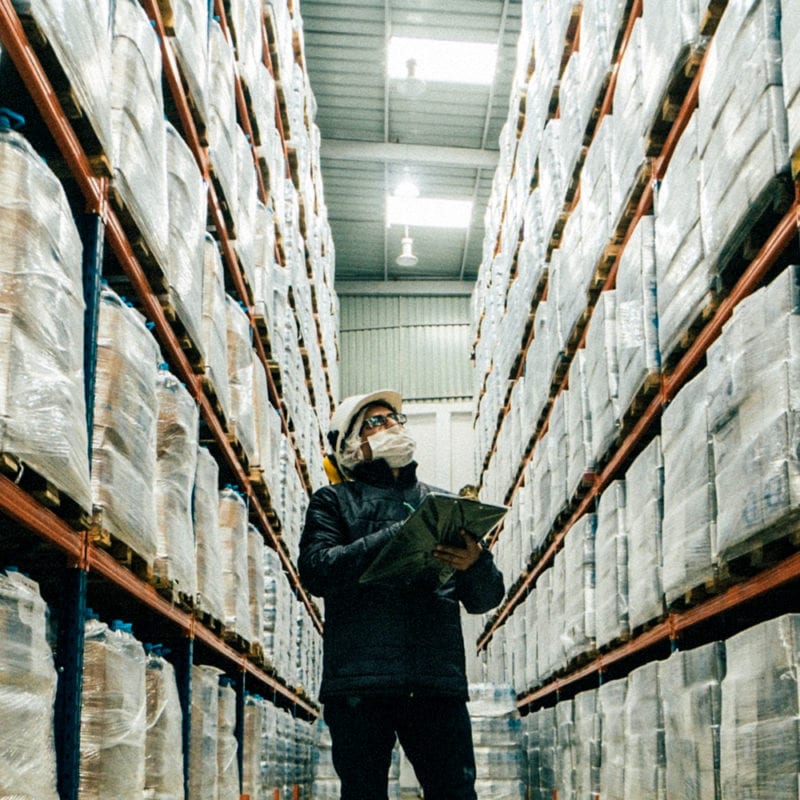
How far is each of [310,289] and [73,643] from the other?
7934mm

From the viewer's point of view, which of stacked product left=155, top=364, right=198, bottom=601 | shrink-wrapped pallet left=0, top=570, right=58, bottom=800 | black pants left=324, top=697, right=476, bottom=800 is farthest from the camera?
stacked product left=155, top=364, right=198, bottom=601

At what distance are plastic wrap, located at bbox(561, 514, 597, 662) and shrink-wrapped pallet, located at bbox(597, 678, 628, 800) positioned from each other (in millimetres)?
499

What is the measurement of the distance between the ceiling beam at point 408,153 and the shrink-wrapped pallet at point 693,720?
10.1 m

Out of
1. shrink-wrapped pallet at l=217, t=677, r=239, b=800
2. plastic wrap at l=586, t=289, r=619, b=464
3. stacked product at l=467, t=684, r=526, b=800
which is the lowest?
stacked product at l=467, t=684, r=526, b=800

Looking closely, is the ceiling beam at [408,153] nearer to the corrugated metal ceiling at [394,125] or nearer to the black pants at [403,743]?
the corrugated metal ceiling at [394,125]

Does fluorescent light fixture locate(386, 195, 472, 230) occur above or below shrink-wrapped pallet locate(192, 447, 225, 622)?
above

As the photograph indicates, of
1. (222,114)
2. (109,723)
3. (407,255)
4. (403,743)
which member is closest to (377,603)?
(403,743)

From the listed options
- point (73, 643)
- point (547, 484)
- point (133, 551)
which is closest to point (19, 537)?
point (73, 643)

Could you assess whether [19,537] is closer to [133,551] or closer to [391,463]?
[133,551]

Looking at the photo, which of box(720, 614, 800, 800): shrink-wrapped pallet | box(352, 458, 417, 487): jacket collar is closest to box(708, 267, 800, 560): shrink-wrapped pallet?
box(720, 614, 800, 800): shrink-wrapped pallet

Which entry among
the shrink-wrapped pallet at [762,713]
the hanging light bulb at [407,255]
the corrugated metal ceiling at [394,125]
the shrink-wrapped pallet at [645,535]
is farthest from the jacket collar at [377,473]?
the hanging light bulb at [407,255]

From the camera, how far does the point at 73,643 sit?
2.78 m

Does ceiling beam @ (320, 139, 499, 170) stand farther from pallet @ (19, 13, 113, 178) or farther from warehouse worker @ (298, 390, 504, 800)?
pallet @ (19, 13, 113, 178)

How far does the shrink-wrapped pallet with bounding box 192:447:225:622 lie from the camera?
4.42 m
